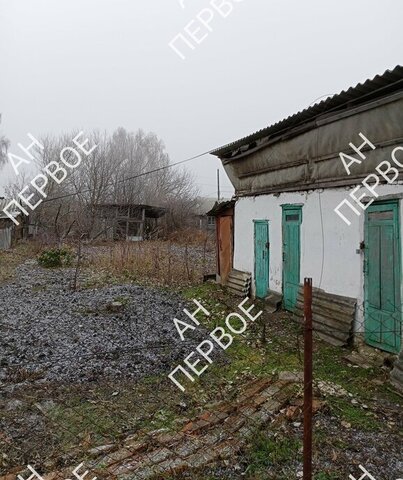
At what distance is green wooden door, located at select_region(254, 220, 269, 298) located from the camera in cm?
869

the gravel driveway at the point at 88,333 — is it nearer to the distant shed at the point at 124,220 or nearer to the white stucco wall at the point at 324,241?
the white stucco wall at the point at 324,241

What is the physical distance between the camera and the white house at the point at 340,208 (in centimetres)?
526

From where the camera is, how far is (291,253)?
25.3ft

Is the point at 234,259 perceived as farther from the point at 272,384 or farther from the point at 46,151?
the point at 46,151

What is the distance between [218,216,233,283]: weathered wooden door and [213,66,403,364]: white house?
193 cm

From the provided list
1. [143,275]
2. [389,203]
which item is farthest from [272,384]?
[143,275]

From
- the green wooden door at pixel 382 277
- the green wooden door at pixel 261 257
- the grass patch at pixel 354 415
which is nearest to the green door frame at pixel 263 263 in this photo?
the green wooden door at pixel 261 257

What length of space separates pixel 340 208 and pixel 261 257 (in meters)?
3.00

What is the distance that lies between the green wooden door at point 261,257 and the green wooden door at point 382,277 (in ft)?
10.3

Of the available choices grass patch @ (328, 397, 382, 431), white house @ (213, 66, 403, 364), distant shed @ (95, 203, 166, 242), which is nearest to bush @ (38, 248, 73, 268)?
white house @ (213, 66, 403, 364)

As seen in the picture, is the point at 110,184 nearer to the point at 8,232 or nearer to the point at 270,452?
the point at 8,232

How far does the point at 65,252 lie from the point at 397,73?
1357 centimetres

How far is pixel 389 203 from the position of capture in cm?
532

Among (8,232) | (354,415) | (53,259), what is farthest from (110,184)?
(354,415)
